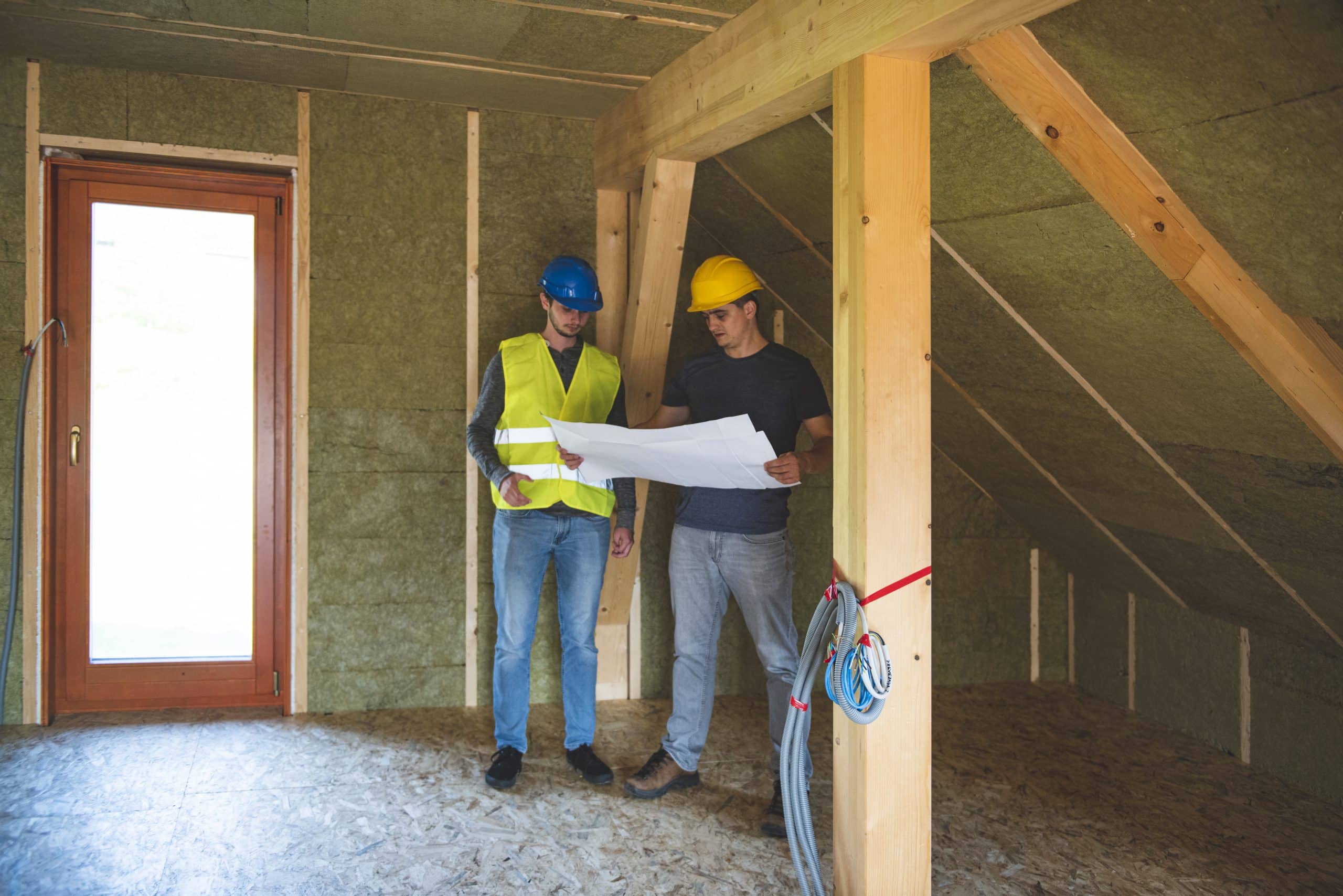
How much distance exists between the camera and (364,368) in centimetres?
395

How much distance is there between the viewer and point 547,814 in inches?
121

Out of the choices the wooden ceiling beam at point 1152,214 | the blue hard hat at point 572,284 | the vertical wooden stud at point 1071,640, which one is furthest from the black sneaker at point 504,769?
the vertical wooden stud at point 1071,640

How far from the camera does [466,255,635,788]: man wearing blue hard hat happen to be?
331 centimetres

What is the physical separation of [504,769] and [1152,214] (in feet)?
7.87

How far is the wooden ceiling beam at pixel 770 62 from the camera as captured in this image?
2008 millimetres

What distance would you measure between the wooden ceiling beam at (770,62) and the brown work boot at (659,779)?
74.2 inches

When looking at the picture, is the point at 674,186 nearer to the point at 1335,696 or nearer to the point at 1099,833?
the point at 1099,833

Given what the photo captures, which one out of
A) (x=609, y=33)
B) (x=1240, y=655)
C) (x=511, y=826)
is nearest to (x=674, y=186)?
(x=609, y=33)

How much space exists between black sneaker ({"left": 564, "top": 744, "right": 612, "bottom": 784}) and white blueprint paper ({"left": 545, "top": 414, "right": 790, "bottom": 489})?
954 mm

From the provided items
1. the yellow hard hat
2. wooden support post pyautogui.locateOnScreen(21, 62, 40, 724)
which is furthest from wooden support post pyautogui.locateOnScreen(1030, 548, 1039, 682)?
wooden support post pyautogui.locateOnScreen(21, 62, 40, 724)

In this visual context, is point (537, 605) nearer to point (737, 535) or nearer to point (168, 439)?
point (737, 535)

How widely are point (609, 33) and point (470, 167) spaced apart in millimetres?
1146

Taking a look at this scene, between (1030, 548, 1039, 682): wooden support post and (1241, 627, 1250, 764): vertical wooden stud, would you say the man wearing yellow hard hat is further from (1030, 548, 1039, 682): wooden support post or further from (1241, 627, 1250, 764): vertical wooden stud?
(1030, 548, 1039, 682): wooden support post

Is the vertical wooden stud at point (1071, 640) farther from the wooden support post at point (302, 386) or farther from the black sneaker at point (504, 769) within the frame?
the wooden support post at point (302, 386)
